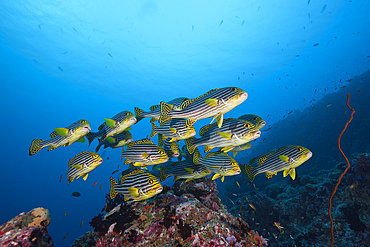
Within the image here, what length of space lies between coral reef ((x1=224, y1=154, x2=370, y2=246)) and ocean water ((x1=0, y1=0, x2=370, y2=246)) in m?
19.8

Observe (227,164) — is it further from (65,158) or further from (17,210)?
(65,158)

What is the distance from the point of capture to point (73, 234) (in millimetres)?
38656

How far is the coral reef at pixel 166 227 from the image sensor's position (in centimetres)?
315

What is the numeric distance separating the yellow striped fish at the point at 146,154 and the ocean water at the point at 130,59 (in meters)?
27.4

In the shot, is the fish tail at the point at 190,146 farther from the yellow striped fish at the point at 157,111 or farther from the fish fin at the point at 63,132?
the fish fin at the point at 63,132

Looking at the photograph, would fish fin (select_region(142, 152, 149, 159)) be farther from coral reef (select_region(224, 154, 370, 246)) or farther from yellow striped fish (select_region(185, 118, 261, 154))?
coral reef (select_region(224, 154, 370, 246))

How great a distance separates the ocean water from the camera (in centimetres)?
4319

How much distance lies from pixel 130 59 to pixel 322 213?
65.8m

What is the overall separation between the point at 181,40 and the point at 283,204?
2461 inches

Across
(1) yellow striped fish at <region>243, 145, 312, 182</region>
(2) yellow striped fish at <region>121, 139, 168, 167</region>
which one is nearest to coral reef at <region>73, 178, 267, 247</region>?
(2) yellow striped fish at <region>121, 139, 168, 167</region>

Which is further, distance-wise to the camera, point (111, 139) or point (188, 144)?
point (111, 139)

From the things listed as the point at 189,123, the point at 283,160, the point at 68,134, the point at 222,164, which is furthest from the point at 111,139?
the point at 283,160

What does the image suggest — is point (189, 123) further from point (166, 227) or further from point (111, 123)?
point (166, 227)

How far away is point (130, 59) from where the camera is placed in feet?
192
